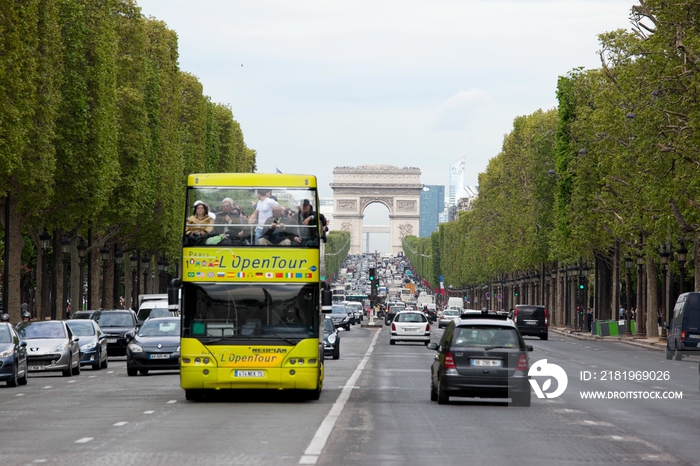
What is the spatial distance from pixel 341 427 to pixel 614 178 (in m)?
41.9

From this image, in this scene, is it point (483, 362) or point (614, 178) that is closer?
point (483, 362)

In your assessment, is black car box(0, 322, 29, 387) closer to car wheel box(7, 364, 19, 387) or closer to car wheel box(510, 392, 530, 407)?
car wheel box(7, 364, 19, 387)

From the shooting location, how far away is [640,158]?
164 ft

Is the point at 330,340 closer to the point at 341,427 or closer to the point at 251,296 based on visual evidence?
the point at 251,296

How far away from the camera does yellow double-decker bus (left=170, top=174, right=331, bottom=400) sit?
21703 millimetres

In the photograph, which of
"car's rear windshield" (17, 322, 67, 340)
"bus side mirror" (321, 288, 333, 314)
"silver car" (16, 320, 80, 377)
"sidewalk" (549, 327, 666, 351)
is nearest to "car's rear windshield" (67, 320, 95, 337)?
"silver car" (16, 320, 80, 377)

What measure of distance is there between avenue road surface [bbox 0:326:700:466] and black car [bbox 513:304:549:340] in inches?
1561

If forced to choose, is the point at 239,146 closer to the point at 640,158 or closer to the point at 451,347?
the point at 640,158

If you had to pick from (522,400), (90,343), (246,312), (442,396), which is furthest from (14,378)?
(522,400)

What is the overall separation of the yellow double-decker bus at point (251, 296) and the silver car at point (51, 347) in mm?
11471

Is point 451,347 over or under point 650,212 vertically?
under

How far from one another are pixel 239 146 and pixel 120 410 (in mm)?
89691

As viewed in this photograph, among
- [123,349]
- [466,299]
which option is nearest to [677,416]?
[123,349]

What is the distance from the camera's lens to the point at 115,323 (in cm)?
4522
